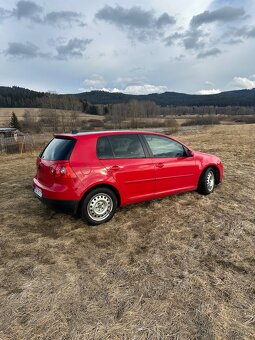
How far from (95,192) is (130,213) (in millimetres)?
1029

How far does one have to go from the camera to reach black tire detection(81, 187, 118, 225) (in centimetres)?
475

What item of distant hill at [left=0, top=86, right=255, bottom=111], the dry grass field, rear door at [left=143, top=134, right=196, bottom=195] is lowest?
the dry grass field

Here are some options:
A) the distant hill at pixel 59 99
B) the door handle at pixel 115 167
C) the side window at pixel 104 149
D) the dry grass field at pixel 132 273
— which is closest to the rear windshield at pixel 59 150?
the side window at pixel 104 149

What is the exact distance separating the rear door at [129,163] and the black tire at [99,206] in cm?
29

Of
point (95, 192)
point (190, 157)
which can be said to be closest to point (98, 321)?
point (95, 192)

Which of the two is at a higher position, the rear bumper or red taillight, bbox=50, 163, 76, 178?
red taillight, bbox=50, 163, 76, 178

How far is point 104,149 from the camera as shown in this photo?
497cm

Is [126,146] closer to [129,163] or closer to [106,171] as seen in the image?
[129,163]

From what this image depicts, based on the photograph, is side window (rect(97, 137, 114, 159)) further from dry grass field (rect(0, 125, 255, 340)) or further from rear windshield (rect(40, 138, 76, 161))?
dry grass field (rect(0, 125, 255, 340))

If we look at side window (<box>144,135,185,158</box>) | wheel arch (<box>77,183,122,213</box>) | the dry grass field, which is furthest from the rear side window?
the dry grass field

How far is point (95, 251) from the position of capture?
4.09m

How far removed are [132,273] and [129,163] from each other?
2.10 m

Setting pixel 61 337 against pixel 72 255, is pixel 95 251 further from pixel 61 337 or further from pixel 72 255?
pixel 61 337

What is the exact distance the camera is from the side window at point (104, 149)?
4896mm
